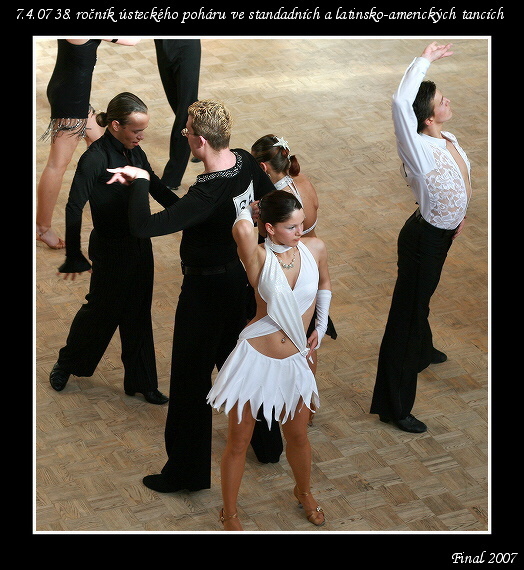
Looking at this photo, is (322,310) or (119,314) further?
(119,314)

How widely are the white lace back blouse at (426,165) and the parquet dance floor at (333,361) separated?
1.01m

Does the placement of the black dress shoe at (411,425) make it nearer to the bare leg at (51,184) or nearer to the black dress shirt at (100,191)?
the black dress shirt at (100,191)

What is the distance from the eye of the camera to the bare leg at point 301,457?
3787 millimetres

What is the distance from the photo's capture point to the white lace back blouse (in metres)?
4.04

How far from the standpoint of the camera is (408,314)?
14.9ft

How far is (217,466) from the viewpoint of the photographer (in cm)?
441

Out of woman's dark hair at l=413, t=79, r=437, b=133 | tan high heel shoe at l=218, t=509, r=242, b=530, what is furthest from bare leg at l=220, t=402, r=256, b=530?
woman's dark hair at l=413, t=79, r=437, b=133

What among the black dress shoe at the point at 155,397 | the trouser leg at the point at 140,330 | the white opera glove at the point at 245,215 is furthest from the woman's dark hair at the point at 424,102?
the black dress shoe at the point at 155,397

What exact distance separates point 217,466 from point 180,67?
3.33m

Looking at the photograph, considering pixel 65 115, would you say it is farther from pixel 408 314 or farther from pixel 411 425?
pixel 411 425

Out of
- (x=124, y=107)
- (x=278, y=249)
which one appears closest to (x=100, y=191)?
(x=124, y=107)

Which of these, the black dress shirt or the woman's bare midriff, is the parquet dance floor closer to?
the woman's bare midriff

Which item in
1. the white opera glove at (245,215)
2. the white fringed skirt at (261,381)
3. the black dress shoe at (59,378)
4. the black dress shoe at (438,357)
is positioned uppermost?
the white opera glove at (245,215)

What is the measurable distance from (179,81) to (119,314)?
8.78ft
